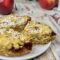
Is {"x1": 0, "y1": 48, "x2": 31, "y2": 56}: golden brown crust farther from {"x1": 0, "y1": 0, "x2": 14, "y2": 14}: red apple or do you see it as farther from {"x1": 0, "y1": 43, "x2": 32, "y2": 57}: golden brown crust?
{"x1": 0, "y1": 0, "x2": 14, "y2": 14}: red apple

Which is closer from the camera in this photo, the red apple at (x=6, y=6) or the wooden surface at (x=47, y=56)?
the wooden surface at (x=47, y=56)

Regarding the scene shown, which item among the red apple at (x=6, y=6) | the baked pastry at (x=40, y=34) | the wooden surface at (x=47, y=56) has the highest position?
the baked pastry at (x=40, y=34)

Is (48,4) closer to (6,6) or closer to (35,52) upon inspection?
(6,6)

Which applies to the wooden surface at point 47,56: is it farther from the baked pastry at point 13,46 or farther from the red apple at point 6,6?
the red apple at point 6,6

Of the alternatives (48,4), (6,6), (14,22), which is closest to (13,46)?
(14,22)

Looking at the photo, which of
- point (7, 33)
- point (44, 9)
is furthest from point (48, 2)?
point (7, 33)

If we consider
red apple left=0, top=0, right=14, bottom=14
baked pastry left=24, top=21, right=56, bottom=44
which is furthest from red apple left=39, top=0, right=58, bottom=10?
baked pastry left=24, top=21, right=56, bottom=44

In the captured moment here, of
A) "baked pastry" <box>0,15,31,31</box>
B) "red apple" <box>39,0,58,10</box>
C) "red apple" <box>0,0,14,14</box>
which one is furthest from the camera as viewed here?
"red apple" <box>39,0,58,10</box>

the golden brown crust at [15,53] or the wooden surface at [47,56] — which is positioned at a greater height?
the golden brown crust at [15,53]

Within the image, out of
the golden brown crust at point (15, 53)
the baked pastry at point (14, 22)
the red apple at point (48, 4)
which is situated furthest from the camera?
the red apple at point (48, 4)

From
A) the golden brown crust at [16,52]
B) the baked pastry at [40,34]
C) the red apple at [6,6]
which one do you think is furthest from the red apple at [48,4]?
the golden brown crust at [16,52]

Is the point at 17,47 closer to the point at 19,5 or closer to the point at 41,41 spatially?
the point at 41,41

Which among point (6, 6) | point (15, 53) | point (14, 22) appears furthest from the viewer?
point (6, 6)
